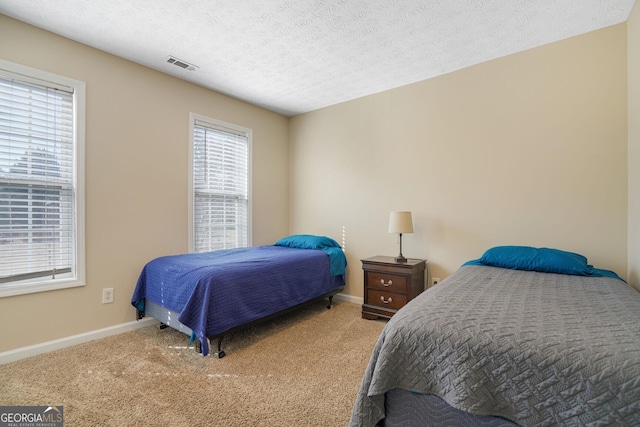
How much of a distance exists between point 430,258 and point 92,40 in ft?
12.0

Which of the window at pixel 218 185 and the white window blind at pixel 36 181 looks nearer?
the white window blind at pixel 36 181

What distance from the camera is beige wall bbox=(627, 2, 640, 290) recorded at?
2.01 m

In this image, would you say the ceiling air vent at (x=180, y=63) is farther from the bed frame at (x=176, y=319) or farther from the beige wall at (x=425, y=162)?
the bed frame at (x=176, y=319)

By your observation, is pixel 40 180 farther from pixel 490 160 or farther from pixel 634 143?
pixel 634 143

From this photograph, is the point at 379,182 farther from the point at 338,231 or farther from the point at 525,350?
the point at 525,350

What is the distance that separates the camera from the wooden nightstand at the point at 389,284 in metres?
2.90

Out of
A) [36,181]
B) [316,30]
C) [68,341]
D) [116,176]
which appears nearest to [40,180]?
[36,181]

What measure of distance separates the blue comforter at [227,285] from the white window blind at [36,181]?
688 mm

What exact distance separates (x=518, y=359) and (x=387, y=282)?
2.07m

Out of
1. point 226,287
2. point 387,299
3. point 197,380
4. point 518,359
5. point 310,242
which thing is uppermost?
point 310,242

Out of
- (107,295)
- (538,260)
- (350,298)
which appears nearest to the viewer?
(538,260)

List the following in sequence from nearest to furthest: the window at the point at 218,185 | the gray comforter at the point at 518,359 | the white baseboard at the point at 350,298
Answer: the gray comforter at the point at 518,359 < the window at the point at 218,185 < the white baseboard at the point at 350,298

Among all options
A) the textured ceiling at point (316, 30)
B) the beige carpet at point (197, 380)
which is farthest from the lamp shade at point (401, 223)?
the textured ceiling at point (316, 30)

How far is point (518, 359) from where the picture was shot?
96cm
